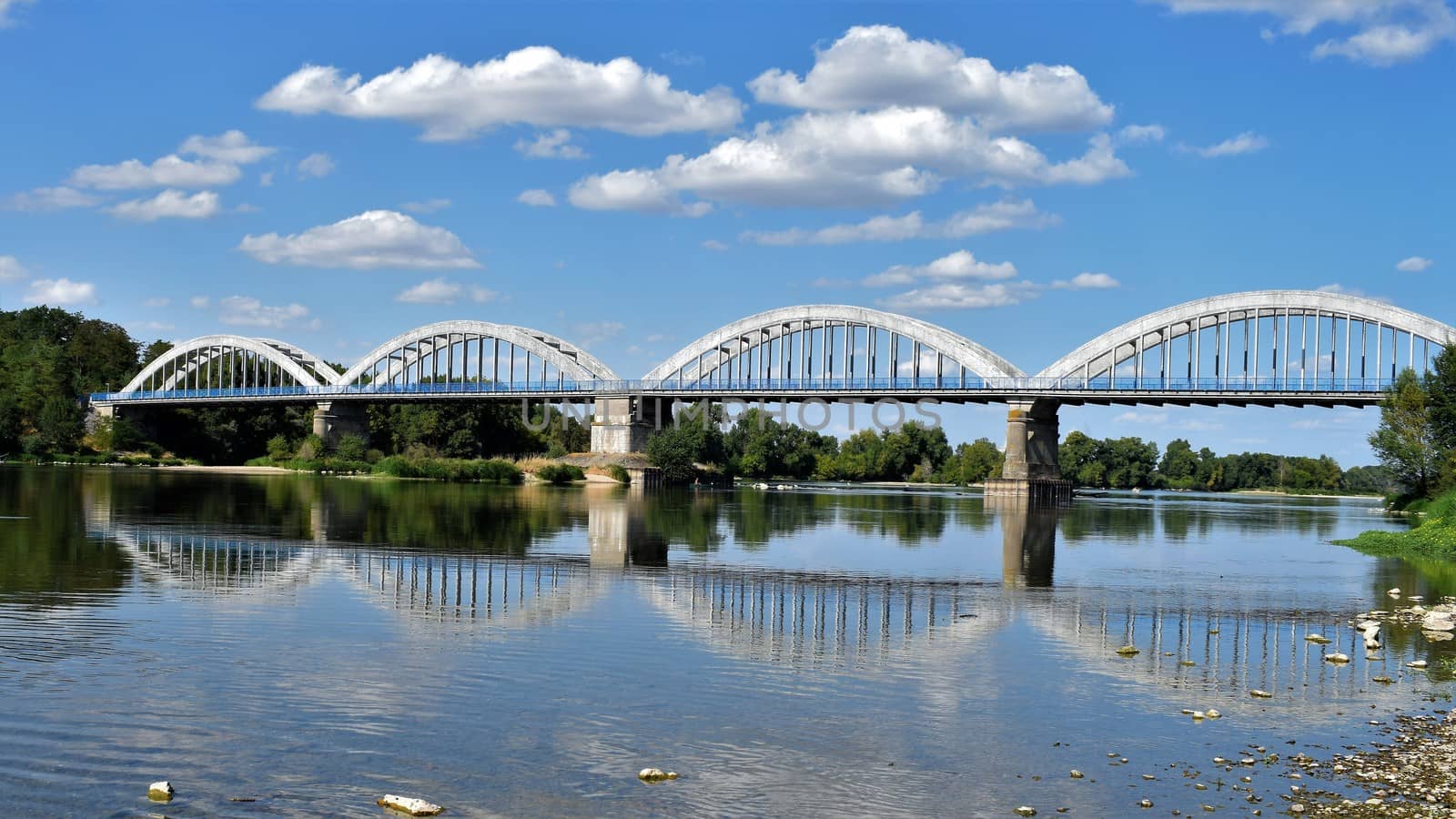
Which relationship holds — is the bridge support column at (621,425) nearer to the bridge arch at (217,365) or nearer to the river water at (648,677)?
the bridge arch at (217,365)

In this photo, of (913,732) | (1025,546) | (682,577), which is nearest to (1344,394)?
(1025,546)

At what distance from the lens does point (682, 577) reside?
28.4 meters

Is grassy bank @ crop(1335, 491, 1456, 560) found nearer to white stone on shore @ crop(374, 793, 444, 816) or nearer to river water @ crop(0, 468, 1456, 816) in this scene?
river water @ crop(0, 468, 1456, 816)

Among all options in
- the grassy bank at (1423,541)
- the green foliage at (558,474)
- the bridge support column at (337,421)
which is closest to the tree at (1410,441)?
the grassy bank at (1423,541)

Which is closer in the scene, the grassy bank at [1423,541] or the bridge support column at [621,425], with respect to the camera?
the grassy bank at [1423,541]

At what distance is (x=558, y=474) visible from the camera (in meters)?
94.9

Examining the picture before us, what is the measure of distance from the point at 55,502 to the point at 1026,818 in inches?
1747

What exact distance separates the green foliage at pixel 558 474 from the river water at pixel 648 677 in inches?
2342

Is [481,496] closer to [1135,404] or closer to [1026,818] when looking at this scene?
[1135,404]

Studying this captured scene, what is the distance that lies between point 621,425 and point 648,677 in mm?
89799

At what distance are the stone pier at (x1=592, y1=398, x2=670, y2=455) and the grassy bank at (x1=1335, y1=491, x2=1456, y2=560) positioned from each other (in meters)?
63.8

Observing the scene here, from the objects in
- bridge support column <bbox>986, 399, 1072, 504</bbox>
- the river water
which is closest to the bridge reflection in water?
the river water

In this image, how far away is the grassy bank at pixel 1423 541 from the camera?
1634 inches

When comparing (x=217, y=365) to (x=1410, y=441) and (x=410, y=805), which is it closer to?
(x=1410, y=441)
